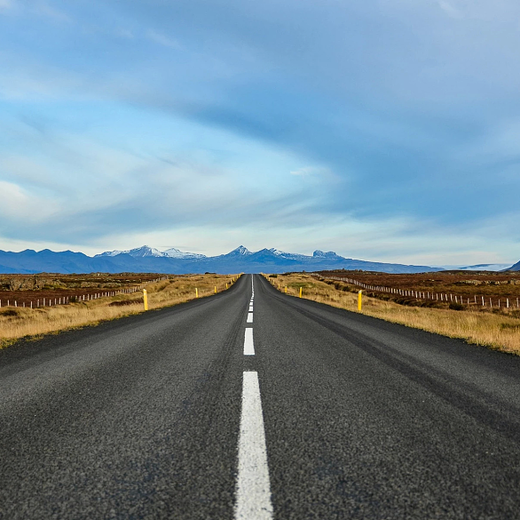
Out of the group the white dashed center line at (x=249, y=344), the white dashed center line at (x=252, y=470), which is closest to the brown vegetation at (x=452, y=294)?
the white dashed center line at (x=249, y=344)

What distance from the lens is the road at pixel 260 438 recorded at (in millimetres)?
2152

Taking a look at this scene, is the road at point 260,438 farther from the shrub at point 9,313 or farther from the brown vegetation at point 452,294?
the brown vegetation at point 452,294

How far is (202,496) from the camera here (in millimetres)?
Answer: 2203

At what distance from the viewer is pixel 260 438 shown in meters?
3.04

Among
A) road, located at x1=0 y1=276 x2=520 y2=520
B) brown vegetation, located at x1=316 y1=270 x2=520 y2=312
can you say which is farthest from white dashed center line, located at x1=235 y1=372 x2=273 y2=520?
brown vegetation, located at x1=316 y1=270 x2=520 y2=312

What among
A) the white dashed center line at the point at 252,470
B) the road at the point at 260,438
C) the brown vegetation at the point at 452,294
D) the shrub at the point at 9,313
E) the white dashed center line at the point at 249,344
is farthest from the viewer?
the brown vegetation at the point at 452,294

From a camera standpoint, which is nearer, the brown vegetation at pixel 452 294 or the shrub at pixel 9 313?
the shrub at pixel 9 313

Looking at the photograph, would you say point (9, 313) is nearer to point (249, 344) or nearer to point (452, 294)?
point (249, 344)

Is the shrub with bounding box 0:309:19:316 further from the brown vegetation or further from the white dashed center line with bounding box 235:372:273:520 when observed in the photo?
the brown vegetation

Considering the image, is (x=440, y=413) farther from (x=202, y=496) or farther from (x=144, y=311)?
(x=144, y=311)

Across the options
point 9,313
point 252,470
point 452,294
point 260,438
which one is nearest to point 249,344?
point 260,438

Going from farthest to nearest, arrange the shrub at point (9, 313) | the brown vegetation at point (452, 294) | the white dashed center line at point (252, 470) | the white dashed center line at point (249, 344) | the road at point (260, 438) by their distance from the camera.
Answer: the brown vegetation at point (452, 294) < the shrub at point (9, 313) < the white dashed center line at point (249, 344) < the road at point (260, 438) < the white dashed center line at point (252, 470)

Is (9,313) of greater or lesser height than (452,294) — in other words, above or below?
above

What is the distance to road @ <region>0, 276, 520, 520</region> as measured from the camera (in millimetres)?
2152
